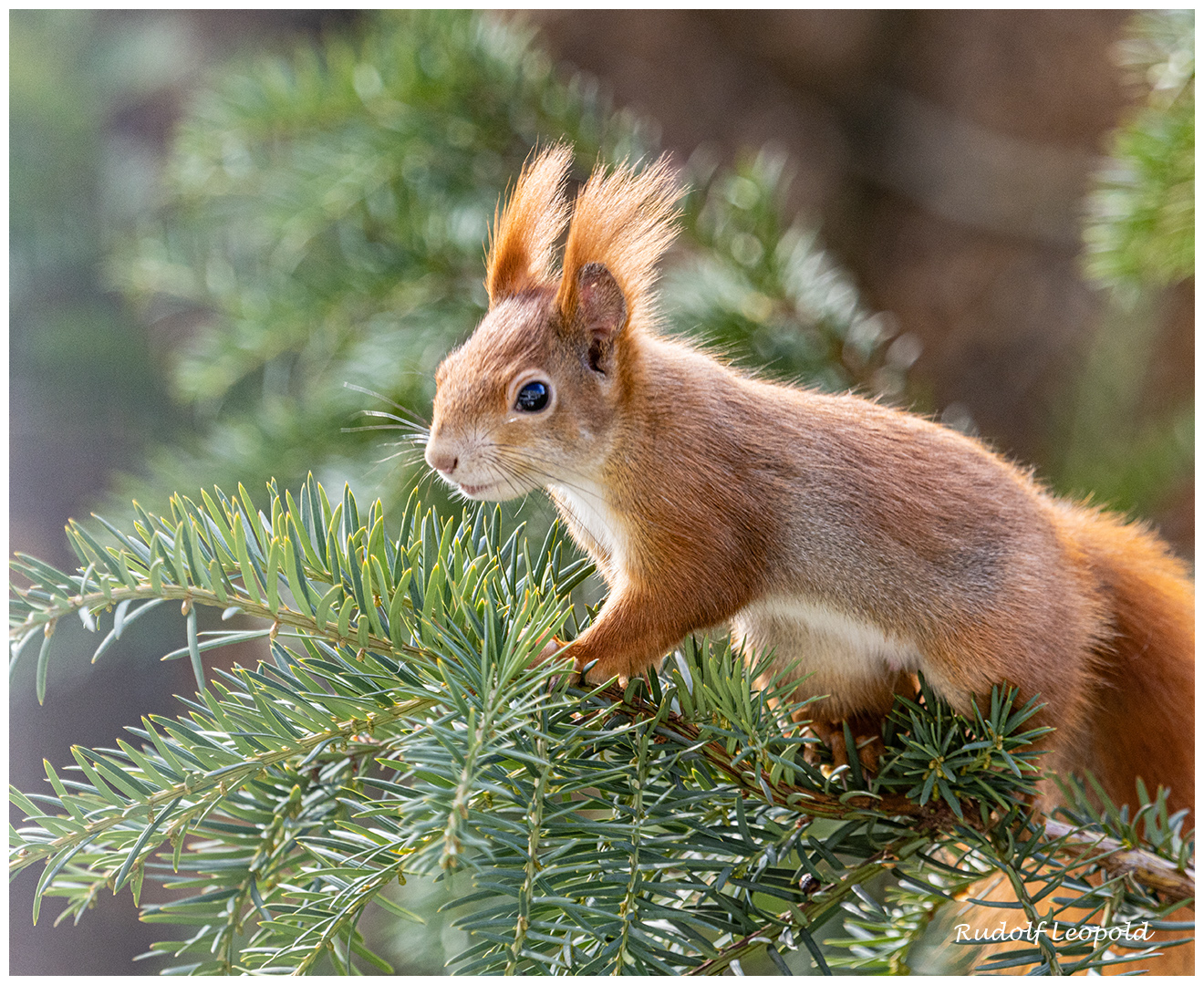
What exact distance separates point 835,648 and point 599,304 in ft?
0.87

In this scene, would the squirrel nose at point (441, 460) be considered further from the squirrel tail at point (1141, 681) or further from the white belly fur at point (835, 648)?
the squirrel tail at point (1141, 681)

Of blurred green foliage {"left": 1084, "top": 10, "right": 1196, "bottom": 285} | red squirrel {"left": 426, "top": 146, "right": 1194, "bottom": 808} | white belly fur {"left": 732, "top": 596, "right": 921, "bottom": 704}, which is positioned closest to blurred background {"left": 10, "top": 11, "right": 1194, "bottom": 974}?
blurred green foliage {"left": 1084, "top": 10, "right": 1196, "bottom": 285}

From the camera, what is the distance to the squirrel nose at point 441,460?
0.58m

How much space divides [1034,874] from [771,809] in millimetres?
149

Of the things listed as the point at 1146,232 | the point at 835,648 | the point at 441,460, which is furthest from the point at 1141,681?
the point at 441,460

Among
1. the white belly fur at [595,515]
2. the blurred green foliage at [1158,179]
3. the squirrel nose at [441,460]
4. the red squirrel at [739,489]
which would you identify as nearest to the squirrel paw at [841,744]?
the red squirrel at [739,489]

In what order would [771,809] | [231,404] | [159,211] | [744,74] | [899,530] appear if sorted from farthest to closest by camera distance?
[744,74] → [159,211] → [231,404] → [899,530] → [771,809]

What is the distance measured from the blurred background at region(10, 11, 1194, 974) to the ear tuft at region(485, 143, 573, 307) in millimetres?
127

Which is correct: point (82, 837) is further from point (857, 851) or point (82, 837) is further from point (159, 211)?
point (159, 211)

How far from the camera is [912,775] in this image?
53cm

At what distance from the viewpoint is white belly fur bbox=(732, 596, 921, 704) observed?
632 millimetres

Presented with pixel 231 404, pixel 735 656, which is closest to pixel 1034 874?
pixel 735 656

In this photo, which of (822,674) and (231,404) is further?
(231,404)

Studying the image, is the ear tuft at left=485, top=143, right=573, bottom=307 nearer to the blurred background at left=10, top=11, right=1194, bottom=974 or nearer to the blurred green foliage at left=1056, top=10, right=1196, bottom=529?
the blurred background at left=10, top=11, right=1194, bottom=974
